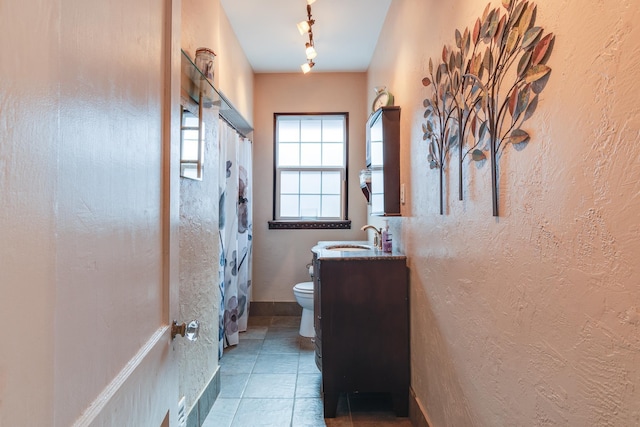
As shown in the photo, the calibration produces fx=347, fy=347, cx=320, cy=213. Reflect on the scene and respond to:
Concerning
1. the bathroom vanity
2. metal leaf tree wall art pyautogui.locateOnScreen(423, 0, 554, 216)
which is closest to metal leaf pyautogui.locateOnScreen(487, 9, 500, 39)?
metal leaf tree wall art pyautogui.locateOnScreen(423, 0, 554, 216)

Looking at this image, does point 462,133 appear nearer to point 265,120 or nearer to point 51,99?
point 51,99

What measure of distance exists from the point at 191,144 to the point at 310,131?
2.32 metres

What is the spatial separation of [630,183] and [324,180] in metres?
3.24

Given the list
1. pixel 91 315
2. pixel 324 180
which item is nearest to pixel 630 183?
pixel 91 315

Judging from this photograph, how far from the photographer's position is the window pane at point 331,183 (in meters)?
3.79

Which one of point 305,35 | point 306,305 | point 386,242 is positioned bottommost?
point 306,305

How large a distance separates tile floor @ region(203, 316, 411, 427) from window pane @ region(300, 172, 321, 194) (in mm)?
1562

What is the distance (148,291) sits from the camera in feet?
2.53

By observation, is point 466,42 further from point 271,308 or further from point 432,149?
point 271,308

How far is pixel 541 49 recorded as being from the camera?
0.84 m

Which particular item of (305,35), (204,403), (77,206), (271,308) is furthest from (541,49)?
(271,308)

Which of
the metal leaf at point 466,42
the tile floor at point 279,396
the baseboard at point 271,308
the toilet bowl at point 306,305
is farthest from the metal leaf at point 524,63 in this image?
the baseboard at point 271,308

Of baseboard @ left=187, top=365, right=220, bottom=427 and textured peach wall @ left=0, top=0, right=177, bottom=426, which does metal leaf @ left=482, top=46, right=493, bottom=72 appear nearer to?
textured peach wall @ left=0, top=0, right=177, bottom=426

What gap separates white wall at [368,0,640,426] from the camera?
63cm
